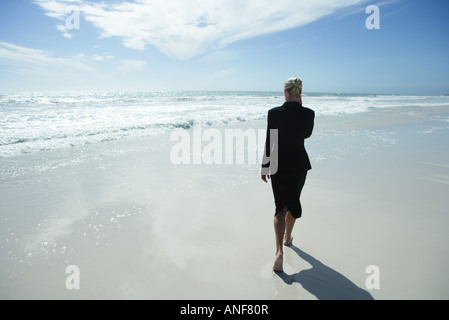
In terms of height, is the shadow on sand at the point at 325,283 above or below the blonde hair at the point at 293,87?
below

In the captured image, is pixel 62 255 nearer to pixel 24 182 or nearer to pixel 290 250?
pixel 290 250

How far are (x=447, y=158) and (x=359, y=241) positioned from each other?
562 cm

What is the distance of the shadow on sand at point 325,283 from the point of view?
2398 millimetres

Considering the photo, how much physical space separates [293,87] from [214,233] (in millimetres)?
2104

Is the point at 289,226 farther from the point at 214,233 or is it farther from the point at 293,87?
the point at 293,87

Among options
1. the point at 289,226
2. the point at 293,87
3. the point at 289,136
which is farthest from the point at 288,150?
the point at 289,226

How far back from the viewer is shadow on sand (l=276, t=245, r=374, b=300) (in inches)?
94.4

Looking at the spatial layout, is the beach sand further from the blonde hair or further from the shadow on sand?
the blonde hair

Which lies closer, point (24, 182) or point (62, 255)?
point (62, 255)

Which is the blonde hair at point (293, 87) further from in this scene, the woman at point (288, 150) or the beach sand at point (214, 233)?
the beach sand at point (214, 233)

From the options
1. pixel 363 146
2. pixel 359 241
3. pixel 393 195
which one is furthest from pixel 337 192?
pixel 363 146

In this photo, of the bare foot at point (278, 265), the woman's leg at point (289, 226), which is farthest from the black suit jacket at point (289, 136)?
the bare foot at point (278, 265)

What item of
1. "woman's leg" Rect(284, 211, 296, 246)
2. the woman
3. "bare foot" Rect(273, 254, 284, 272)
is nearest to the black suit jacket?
the woman

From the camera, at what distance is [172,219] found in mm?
3764
